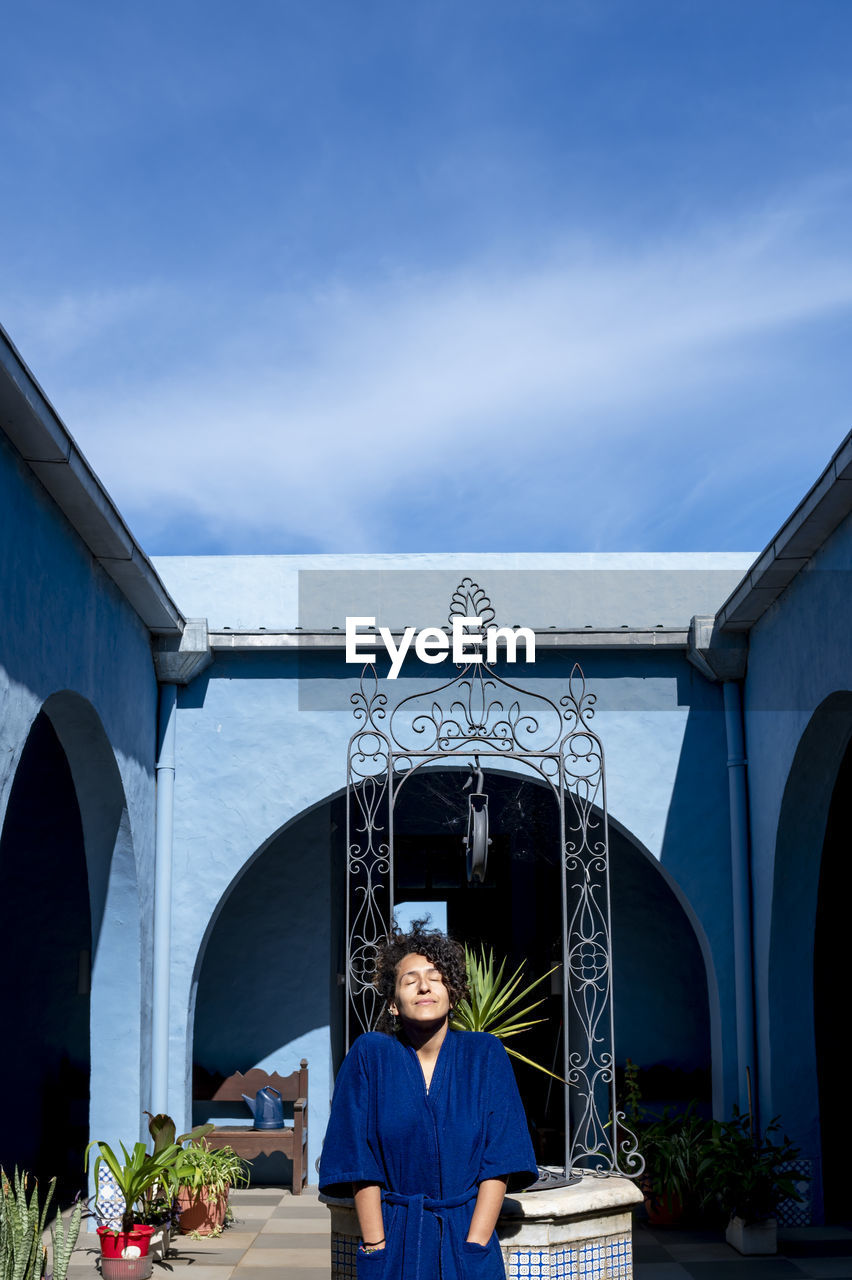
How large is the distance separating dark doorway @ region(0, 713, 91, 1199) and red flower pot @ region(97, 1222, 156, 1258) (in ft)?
9.05

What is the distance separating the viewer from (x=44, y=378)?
5.25 meters

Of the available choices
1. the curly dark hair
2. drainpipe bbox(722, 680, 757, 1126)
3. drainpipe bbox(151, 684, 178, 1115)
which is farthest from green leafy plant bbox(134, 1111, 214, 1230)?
the curly dark hair

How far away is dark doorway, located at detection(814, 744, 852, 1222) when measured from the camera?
8398mm

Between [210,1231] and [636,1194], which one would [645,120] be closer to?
[636,1194]

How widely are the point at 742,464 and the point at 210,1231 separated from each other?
5480 mm

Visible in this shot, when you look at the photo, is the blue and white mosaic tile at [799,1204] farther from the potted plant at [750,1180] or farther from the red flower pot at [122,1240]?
the red flower pot at [122,1240]

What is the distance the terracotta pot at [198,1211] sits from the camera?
763 cm

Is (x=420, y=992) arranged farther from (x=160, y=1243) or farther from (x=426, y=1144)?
(x=160, y=1243)

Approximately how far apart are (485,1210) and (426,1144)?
0.71ft

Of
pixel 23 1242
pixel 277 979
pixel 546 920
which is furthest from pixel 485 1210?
pixel 546 920

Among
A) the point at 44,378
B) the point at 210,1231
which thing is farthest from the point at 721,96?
the point at 210,1231

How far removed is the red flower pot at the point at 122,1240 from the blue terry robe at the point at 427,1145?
3591 millimetres

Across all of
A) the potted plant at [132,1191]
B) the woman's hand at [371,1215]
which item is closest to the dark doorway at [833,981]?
the potted plant at [132,1191]

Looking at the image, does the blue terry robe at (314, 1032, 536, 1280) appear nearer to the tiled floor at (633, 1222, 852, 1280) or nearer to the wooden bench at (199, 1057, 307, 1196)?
the tiled floor at (633, 1222, 852, 1280)
